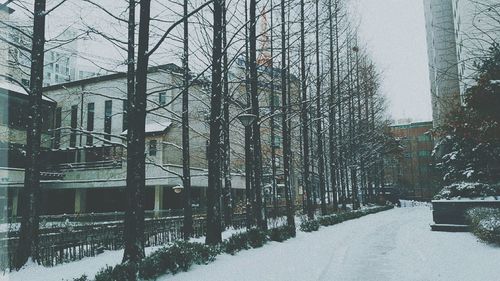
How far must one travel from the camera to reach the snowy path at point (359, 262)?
8.27m

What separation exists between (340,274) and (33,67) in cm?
999

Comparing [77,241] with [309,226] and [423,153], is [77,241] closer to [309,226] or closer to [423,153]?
[309,226]

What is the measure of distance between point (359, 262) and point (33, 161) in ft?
31.1

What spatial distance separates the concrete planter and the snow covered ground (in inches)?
122

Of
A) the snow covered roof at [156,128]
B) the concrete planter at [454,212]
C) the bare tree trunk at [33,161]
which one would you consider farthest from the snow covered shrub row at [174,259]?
the snow covered roof at [156,128]

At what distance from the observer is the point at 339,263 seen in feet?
33.6

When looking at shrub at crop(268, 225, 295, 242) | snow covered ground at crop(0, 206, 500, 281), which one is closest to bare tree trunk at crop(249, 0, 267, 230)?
shrub at crop(268, 225, 295, 242)

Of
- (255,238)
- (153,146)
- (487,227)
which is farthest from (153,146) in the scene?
(487,227)

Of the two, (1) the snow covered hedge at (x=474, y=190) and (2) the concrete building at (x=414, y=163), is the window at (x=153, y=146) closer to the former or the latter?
(1) the snow covered hedge at (x=474, y=190)

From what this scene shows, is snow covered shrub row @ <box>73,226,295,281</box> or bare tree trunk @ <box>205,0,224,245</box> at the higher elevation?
bare tree trunk @ <box>205,0,224,245</box>

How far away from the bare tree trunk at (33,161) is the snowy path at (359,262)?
4994 mm

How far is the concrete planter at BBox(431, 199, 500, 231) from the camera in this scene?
16.4 meters

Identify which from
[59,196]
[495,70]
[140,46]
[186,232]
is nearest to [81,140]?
[59,196]

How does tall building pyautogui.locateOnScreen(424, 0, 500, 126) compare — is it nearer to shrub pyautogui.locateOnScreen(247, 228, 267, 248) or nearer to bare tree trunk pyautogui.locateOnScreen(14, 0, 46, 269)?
shrub pyautogui.locateOnScreen(247, 228, 267, 248)
